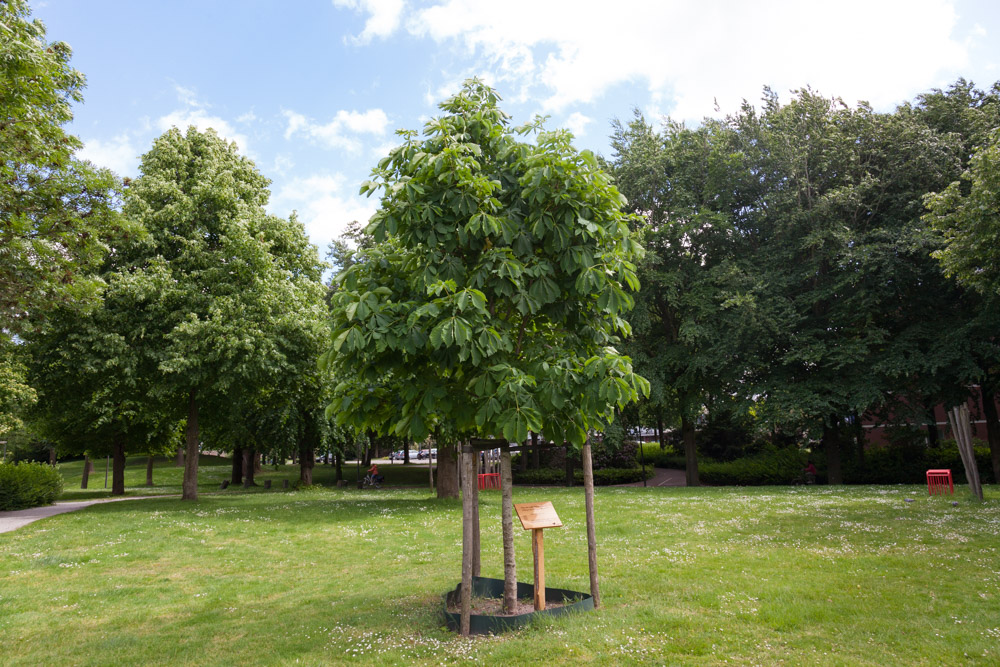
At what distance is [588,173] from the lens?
7.24 meters

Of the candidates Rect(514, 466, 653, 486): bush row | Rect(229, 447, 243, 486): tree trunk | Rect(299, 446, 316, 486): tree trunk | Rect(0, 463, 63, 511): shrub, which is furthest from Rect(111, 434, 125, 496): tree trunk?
Rect(514, 466, 653, 486): bush row

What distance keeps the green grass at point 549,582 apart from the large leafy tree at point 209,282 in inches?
204

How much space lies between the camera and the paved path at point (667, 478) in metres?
34.2

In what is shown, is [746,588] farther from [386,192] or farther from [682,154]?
[682,154]

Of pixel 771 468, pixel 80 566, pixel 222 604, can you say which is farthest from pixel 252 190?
pixel 771 468

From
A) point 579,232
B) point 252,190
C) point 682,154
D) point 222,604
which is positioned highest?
point 682,154

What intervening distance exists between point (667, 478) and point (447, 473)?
61.8 feet

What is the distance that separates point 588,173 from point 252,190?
20.2m

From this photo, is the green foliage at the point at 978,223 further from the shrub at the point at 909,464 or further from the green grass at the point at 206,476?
→ the green grass at the point at 206,476

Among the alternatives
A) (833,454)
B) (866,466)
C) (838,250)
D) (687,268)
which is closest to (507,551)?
(838,250)

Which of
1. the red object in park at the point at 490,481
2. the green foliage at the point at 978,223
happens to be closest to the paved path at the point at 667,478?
the red object in park at the point at 490,481

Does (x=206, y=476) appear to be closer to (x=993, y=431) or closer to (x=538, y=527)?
(x=538, y=527)

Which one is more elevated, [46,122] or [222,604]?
[46,122]

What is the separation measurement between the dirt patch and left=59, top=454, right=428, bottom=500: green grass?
91.2 ft
